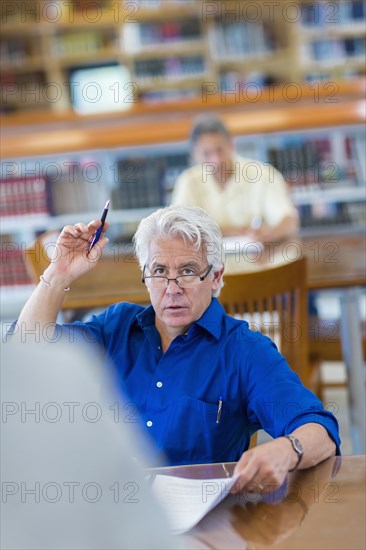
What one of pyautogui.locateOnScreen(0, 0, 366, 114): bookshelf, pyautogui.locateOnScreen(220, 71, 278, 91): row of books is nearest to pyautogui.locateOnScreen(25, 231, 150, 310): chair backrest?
pyautogui.locateOnScreen(220, 71, 278, 91): row of books

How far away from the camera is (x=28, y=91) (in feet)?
25.0

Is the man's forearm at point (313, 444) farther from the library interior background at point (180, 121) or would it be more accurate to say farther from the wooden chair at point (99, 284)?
the library interior background at point (180, 121)

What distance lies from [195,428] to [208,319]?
0.66 feet

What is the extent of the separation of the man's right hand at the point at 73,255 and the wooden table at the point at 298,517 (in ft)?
1.73

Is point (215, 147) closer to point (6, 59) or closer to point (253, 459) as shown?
point (253, 459)

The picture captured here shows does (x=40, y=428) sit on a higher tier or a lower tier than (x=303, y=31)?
lower

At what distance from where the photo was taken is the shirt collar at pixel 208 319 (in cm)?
153

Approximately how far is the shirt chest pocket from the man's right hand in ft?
1.15

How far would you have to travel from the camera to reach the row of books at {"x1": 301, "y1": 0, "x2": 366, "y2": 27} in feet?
23.2

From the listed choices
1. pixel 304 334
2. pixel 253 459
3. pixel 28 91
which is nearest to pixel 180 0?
pixel 28 91

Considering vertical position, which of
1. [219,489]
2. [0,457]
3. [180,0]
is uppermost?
[180,0]

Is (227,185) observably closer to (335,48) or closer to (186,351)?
(186,351)

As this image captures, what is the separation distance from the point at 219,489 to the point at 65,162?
12.3 feet

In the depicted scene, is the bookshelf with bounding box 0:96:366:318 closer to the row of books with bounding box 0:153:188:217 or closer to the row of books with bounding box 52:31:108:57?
the row of books with bounding box 0:153:188:217
